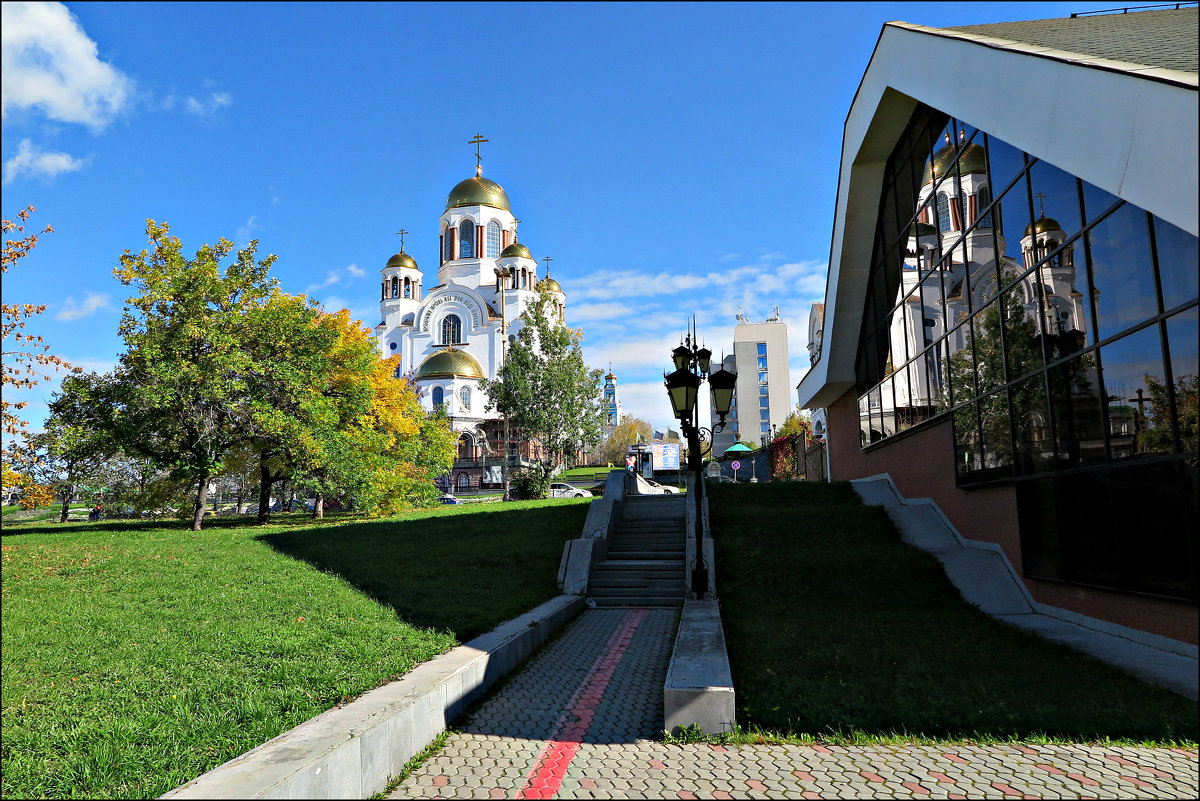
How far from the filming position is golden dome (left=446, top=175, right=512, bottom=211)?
7538 centimetres

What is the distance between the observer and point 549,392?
41.5 m

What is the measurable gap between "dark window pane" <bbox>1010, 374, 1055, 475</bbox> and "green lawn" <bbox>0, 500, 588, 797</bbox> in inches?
299

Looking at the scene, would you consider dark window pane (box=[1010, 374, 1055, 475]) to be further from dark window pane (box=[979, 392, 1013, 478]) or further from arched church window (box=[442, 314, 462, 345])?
arched church window (box=[442, 314, 462, 345])

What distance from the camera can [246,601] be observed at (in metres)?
8.78

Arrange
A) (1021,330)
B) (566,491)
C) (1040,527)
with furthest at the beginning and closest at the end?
(566,491), (1021,330), (1040,527)

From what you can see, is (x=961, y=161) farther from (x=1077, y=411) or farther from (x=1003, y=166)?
(x=1077, y=411)

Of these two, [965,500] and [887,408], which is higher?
[887,408]

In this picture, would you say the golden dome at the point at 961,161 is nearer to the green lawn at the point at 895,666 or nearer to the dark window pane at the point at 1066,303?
the dark window pane at the point at 1066,303

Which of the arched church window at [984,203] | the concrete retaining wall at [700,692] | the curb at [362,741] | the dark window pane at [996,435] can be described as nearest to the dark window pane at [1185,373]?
the concrete retaining wall at [700,692]

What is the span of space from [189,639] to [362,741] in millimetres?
3530

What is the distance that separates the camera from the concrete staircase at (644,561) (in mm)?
12859

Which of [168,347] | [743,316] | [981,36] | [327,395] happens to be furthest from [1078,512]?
[743,316]

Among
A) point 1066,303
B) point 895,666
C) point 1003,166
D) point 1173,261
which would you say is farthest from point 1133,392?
point 1003,166

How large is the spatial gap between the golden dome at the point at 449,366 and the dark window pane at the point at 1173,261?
6342 cm
